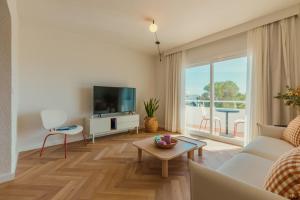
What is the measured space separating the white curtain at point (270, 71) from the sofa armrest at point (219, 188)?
2466mm

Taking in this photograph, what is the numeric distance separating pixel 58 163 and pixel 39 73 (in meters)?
1.75

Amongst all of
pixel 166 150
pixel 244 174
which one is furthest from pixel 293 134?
pixel 166 150

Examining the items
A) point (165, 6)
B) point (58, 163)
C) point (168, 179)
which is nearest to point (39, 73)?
point (58, 163)

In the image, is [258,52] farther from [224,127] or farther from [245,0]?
[224,127]

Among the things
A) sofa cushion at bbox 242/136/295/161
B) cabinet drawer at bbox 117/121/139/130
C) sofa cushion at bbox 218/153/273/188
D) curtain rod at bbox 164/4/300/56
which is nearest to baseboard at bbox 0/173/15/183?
cabinet drawer at bbox 117/121/139/130

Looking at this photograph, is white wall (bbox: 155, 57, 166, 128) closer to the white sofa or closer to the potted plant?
the potted plant

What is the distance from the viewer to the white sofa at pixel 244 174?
628 mm

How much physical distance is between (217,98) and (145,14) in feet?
7.96

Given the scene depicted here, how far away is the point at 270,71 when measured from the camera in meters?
2.57

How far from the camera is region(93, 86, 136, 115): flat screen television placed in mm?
3417

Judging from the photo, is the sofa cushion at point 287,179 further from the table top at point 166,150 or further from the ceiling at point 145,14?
the ceiling at point 145,14

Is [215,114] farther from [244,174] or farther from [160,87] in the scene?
[244,174]

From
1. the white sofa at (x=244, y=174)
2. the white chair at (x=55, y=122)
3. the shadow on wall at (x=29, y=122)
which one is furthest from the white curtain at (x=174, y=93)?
the shadow on wall at (x=29, y=122)

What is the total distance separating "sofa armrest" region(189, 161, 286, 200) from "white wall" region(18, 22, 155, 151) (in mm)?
3137
